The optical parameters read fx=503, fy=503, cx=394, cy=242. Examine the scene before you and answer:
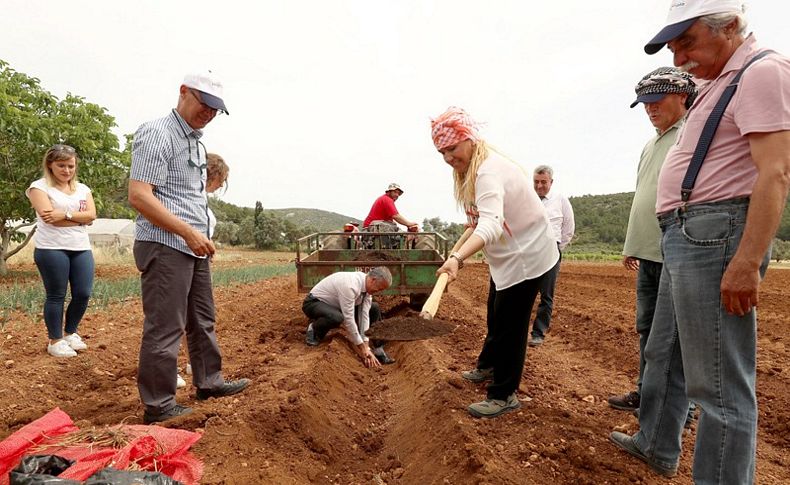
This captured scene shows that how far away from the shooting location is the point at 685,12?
189cm

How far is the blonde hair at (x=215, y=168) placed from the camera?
12.9 feet

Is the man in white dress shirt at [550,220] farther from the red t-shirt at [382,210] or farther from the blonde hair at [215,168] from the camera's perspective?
the blonde hair at [215,168]

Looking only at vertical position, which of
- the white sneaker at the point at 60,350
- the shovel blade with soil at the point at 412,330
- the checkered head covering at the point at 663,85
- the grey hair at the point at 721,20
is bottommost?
the white sneaker at the point at 60,350

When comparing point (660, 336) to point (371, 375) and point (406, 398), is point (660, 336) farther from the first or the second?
point (371, 375)

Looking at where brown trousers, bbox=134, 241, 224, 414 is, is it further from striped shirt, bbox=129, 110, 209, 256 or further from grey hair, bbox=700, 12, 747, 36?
grey hair, bbox=700, 12, 747, 36

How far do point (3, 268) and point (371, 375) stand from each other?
37.1ft

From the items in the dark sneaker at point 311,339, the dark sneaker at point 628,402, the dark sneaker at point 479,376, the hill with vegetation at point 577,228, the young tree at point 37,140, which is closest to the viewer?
the dark sneaker at point 628,402

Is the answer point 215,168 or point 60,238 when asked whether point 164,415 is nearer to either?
point 215,168

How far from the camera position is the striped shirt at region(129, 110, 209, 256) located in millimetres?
2990

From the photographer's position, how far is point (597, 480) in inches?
96.7

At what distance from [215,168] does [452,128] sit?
1984 mm

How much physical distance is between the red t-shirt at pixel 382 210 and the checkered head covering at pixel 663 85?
5501 mm

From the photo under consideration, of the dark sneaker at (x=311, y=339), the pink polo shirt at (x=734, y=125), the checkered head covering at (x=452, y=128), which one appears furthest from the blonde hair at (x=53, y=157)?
the pink polo shirt at (x=734, y=125)

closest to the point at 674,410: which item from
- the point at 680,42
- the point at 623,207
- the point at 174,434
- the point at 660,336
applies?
the point at 660,336
